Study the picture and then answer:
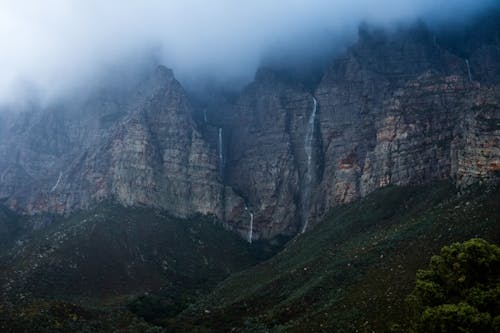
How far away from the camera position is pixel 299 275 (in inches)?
3226

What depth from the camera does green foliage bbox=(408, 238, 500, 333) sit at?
101ft

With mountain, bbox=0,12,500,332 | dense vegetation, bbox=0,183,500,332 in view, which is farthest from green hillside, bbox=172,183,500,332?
mountain, bbox=0,12,500,332

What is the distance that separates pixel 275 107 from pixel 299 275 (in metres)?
92.7

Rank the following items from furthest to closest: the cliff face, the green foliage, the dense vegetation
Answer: the cliff face < the dense vegetation < the green foliage

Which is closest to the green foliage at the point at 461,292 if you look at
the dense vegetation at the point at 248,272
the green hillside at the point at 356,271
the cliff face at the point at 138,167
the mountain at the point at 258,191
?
the dense vegetation at the point at 248,272

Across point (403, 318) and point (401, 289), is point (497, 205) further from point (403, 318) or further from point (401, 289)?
point (403, 318)

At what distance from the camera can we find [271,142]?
160125mm

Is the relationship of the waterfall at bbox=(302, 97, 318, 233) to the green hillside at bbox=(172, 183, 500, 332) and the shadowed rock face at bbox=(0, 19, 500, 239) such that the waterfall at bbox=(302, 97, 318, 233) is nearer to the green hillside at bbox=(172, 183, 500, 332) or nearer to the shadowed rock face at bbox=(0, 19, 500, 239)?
the shadowed rock face at bbox=(0, 19, 500, 239)

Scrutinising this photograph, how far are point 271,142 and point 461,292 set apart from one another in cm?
12759

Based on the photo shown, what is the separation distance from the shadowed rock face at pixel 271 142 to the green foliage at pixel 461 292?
253ft

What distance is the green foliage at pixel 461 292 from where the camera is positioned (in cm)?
3069

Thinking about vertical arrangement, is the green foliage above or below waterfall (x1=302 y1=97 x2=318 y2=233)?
below

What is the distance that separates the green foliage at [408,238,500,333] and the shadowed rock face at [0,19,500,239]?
77091 millimetres

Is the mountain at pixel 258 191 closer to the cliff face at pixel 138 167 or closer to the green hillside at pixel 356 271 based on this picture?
the green hillside at pixel 356 271
